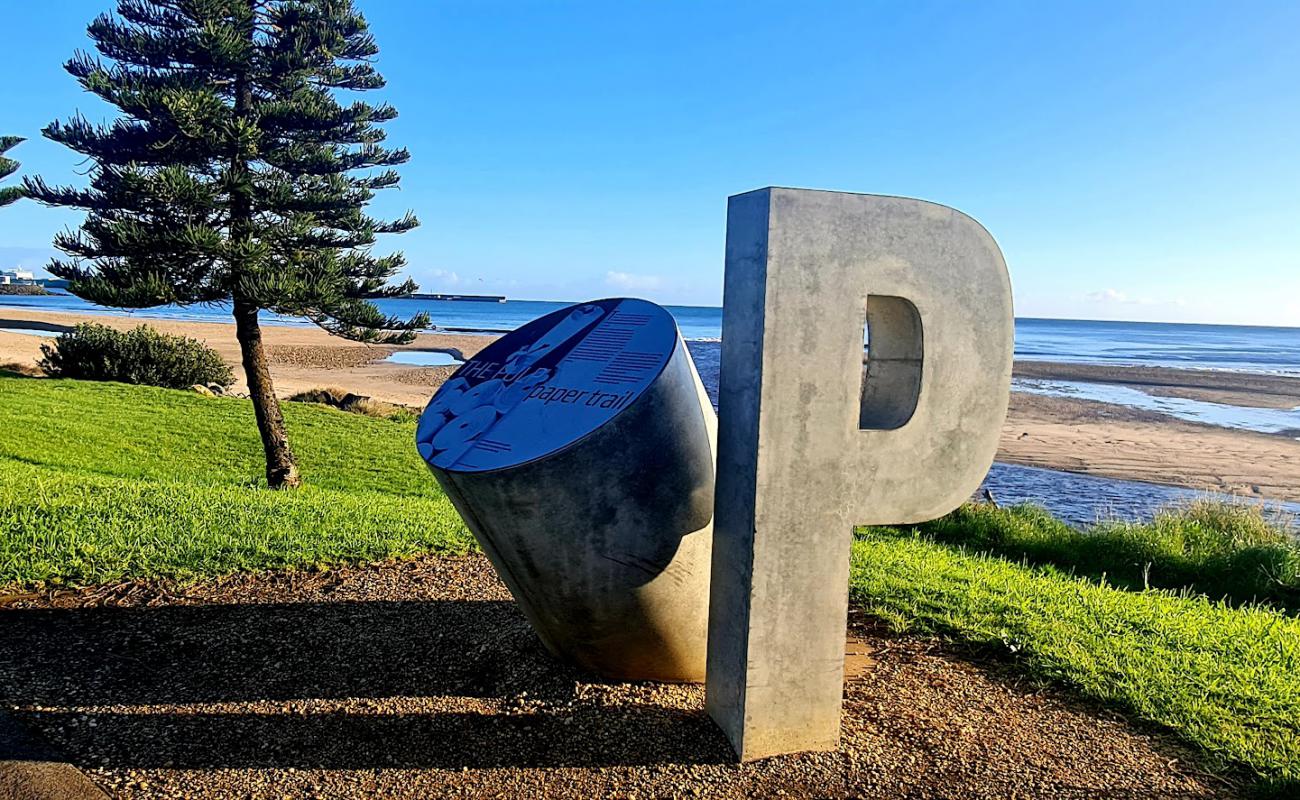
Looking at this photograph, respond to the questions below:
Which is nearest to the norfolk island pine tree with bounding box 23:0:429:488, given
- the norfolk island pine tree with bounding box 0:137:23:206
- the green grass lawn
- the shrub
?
the green grass lawn

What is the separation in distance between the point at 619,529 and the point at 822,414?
1.04 metres

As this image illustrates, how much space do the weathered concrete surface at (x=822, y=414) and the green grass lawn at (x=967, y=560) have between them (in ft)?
5.61

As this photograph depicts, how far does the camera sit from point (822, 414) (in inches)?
151

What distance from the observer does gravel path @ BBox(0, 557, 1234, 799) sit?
3.77 metres

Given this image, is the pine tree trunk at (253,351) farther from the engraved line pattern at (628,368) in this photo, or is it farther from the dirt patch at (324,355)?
the dirt patch at (324,355)

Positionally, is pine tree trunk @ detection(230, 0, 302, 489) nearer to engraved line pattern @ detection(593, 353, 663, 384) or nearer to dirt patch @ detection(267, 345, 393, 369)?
engraved line pattern @ detection(593, 353, 663, 384)

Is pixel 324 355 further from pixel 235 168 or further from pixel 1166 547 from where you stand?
pixel 1166 547

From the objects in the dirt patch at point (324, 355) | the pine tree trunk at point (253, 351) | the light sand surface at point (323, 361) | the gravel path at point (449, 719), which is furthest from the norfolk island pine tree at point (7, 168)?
the dirt patch at point (324, 355)

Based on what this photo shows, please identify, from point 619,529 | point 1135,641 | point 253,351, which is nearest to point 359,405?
point 253,351

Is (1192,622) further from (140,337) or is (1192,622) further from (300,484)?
(140,337)

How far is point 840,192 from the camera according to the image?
3.79 meters

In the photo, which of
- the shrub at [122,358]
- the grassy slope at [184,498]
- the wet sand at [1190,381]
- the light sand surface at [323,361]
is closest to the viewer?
the grassy slope at [184,498]

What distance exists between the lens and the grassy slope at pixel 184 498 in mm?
6273

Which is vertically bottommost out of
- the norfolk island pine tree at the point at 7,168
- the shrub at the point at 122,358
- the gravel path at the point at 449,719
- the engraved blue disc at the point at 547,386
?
the gravel path at the point at 449,719
